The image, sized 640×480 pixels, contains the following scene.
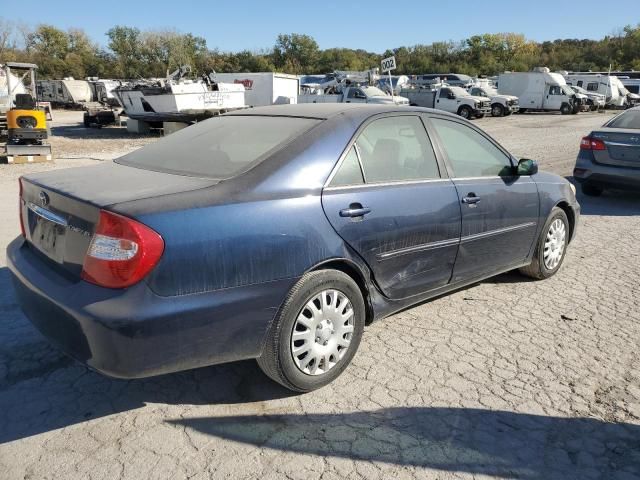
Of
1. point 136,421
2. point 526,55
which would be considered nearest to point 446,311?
point 136,421

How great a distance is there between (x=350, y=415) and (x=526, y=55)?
316 ft

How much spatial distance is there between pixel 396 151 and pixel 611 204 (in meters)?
6.47

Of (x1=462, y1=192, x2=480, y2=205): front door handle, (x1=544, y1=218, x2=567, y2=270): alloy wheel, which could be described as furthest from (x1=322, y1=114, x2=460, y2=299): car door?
(x1=544, y1=218, x2=567, y2=270): alloy wheel

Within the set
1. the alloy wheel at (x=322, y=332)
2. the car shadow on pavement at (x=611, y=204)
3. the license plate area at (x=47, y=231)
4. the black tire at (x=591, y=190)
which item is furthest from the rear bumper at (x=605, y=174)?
the license plate area at (x=47, y=231)

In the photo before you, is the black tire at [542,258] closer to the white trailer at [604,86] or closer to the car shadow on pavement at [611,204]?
the car shadow on pavement at [611,204]

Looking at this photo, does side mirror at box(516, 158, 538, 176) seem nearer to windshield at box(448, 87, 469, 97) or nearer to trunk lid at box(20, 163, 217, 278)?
trunk lid at box(20, 163, 217, 278)

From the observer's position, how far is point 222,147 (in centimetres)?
330

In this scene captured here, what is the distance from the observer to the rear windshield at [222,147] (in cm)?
303

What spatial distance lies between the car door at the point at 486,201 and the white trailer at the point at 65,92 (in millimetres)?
40544

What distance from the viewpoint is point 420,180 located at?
3580mm

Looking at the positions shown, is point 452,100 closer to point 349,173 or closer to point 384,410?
point 349,173

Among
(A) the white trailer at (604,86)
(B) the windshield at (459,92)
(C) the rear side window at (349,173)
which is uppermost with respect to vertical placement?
(A) the white trailer at (604,86)

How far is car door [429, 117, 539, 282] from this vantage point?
385 cm

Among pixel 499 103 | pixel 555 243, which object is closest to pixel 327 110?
pixel 555 243
